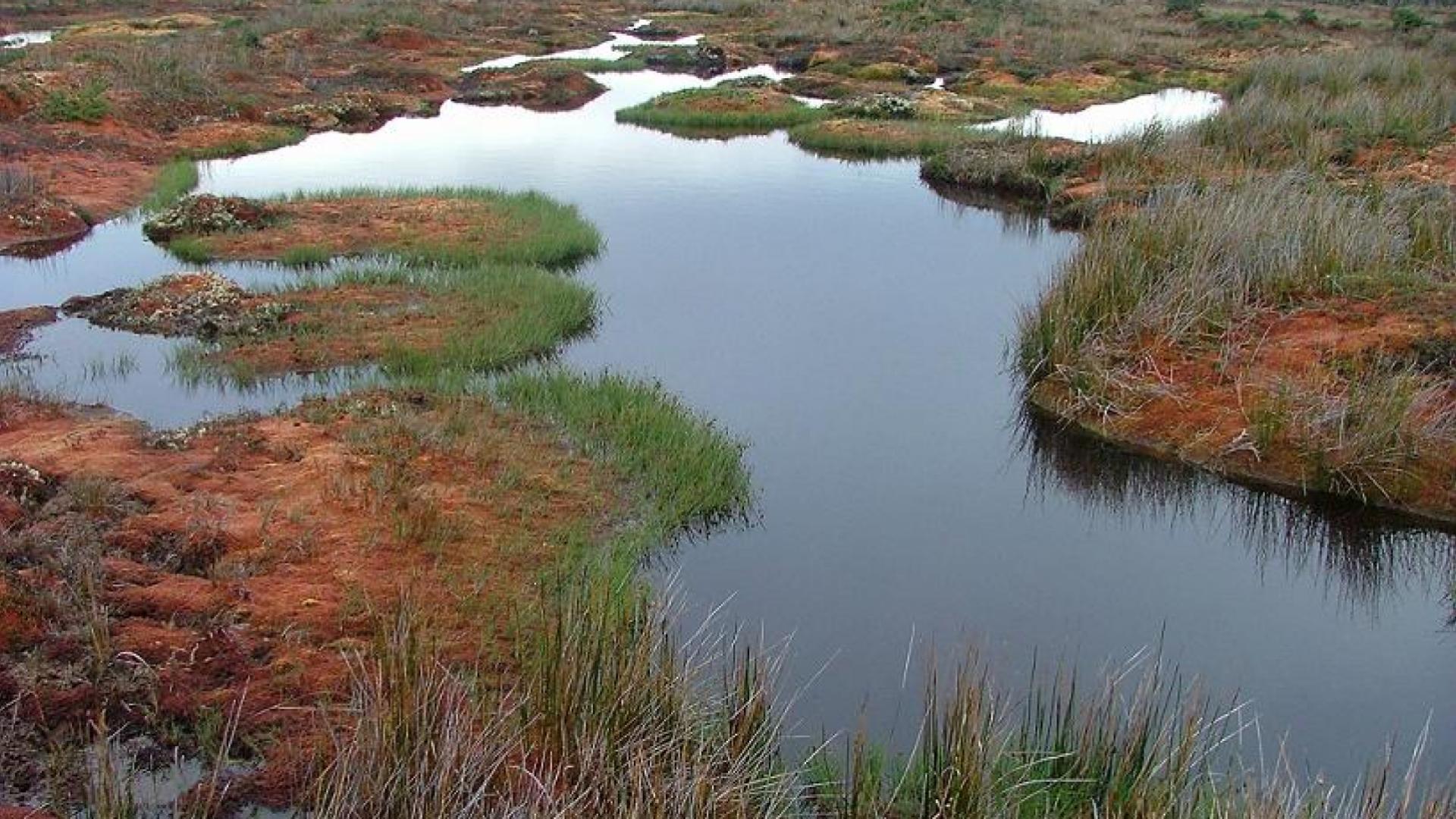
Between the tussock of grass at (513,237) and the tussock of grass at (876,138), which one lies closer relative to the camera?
the tussock of grass at (513,237)

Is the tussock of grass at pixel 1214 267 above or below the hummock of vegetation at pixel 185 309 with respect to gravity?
above

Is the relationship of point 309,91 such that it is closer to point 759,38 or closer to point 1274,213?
point 759,38

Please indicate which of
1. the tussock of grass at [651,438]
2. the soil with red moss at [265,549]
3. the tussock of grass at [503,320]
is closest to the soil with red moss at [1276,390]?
the tussock of grass at [651,438]

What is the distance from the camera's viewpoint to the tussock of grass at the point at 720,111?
79.3 feet

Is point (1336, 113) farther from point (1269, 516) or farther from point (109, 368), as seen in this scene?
point (109, 368)

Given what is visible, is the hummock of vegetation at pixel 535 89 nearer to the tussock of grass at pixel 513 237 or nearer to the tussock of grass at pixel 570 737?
the tussock of grass at pixel 513 237

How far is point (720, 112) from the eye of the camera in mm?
24516

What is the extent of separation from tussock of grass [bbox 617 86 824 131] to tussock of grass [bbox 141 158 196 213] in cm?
860

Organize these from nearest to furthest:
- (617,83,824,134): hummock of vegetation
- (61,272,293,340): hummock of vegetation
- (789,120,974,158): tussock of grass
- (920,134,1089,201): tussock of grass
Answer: (61,272,293,340): hummock of vegetation, (920,134,1089,201): tussock of grass, (789,120,974,158): tussock of grass, (617,83,824,134): hummock of vegetation

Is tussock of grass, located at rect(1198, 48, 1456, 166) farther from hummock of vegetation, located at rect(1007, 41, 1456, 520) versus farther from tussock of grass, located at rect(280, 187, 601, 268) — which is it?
tussock of grass, located at rect(280, 187, 601, 268)

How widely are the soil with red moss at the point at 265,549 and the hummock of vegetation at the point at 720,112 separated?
15.8 metres

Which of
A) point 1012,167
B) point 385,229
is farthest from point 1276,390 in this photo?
point 385,229

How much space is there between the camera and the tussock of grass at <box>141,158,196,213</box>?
16.8 meters

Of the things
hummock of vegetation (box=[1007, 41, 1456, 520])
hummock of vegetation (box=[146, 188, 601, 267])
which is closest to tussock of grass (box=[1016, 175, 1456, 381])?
hummock of vegetation (box=[1007, 41, 1456, 520])
